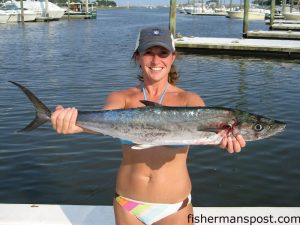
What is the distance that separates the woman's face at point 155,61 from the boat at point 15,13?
7079 centimetres

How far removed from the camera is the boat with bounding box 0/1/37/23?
232ft

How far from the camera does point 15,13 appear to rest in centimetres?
7075

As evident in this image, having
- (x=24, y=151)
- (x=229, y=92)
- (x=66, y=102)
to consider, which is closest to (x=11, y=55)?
(x=66, y=102)

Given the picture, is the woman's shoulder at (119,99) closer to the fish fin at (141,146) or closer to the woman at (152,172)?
the woman at (152,172)

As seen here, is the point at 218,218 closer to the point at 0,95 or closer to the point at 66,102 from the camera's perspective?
the point at 66,102

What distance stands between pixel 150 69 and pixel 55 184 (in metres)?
5.60

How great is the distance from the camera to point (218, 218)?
182 inches

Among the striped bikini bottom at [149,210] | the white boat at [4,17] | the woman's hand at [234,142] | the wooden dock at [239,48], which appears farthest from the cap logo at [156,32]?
the white boat at [4,17]

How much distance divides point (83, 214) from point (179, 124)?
5.79ft

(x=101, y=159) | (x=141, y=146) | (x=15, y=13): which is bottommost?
(x=101, y=159)

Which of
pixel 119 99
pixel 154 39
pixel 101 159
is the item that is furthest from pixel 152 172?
pixel 101 159

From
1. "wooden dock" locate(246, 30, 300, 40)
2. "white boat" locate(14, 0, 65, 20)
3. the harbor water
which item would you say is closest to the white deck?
the harbor water

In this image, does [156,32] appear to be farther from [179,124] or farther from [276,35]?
[276,35]

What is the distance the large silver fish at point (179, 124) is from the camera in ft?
11.7
